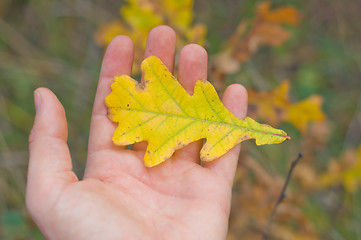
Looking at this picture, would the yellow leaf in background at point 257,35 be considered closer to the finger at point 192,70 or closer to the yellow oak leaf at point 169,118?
the finger at point 192,70

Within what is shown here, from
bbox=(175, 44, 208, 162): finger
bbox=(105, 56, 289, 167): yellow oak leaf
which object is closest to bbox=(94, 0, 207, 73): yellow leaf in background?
bbox=(175, 44, 208, 162): finger

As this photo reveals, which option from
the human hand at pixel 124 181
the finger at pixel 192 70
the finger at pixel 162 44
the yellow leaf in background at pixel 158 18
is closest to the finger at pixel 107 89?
the human hand at pixel 124 181

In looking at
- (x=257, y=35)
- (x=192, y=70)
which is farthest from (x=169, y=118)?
(x=257, y=35)

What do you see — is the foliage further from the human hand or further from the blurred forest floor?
the human hand

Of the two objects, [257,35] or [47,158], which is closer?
[47,158]

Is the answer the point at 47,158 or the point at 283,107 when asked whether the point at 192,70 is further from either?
the point at 47,158

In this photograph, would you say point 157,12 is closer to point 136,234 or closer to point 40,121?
point 40,121
